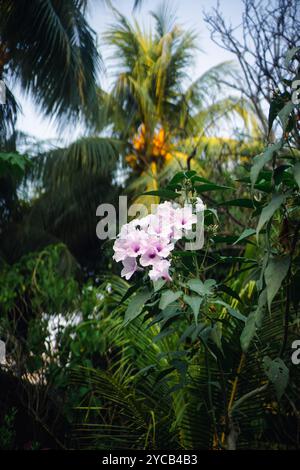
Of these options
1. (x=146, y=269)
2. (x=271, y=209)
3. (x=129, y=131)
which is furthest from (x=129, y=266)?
(x=129, y=131)

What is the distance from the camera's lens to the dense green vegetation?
143cm

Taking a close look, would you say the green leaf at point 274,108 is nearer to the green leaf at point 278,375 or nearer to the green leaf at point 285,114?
the green leaf at point 285,114

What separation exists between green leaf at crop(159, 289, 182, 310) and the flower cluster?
41mm

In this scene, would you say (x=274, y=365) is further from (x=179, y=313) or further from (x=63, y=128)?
(x=63, y=128)

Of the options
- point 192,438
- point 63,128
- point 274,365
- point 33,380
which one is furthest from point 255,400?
point 63,128

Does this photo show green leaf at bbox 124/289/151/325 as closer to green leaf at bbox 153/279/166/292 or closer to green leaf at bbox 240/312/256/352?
green leaf at bbox 153/279/166/292

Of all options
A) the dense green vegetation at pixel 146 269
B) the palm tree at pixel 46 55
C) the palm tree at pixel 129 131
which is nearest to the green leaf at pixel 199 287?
the dense green vegetation at pixel 146 269

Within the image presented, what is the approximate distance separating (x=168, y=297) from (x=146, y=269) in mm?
146

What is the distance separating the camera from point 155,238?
1.37 metres

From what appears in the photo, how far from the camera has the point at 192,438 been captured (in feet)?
8.32

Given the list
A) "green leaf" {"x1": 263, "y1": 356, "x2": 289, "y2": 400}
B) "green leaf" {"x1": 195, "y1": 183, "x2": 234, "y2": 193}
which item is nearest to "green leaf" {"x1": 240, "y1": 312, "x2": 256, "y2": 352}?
"green leaf" {"x1": 263, "y1": 356, "x2": 289, "y2": 400}

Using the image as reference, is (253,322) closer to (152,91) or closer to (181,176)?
(181,176)
